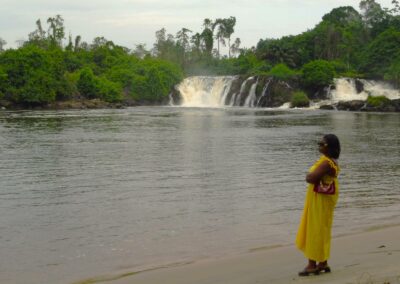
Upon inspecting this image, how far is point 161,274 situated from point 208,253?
55.7 inches

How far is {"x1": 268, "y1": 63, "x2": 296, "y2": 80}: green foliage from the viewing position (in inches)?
2926

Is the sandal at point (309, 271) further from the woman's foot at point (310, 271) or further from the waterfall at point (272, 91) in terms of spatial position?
the waterfall at point (272, 91)

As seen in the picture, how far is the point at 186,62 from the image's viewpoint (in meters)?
120

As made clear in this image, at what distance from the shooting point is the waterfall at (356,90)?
2734 inches

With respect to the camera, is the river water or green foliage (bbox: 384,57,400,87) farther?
green foliage (bbox: 384,57,400,87)

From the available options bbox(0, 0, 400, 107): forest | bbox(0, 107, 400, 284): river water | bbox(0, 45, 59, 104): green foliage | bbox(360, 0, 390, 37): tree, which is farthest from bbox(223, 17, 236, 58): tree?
bbox(0, 107, 400, 284): river water

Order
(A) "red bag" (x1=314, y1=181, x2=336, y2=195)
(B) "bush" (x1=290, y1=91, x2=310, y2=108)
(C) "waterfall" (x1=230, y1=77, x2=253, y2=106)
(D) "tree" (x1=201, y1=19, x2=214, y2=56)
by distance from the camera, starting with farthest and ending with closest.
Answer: (D) "tree" (x1=201, y1=19, x2=214, y2=56) < (C) "waterfall" (x1=230, y1=77, x2=253, y2=106) < (B) "bush" (x1=290, y1=91, x2=310, y2=108) < (A) "red bag" (x1=314, y1=181, x2=336, y2=195)

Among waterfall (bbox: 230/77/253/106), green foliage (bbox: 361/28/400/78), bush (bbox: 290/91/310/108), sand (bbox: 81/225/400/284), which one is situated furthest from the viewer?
green foliage (bbox: 361/28/400/78)

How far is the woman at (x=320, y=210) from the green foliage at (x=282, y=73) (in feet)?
222

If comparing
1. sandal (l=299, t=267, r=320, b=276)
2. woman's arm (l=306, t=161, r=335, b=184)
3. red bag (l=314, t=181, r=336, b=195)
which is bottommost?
sandal (l=299, t=267, r=320, b=276)

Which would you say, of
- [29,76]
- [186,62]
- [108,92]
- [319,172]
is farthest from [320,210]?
[186,62]

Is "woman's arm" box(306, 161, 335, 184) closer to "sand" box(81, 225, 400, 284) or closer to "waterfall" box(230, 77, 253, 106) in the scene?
"sand" box(81, 225, 400, 284)

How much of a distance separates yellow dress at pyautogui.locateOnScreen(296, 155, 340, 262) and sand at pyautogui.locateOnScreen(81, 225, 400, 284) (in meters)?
0.30

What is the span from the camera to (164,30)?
139 meters
